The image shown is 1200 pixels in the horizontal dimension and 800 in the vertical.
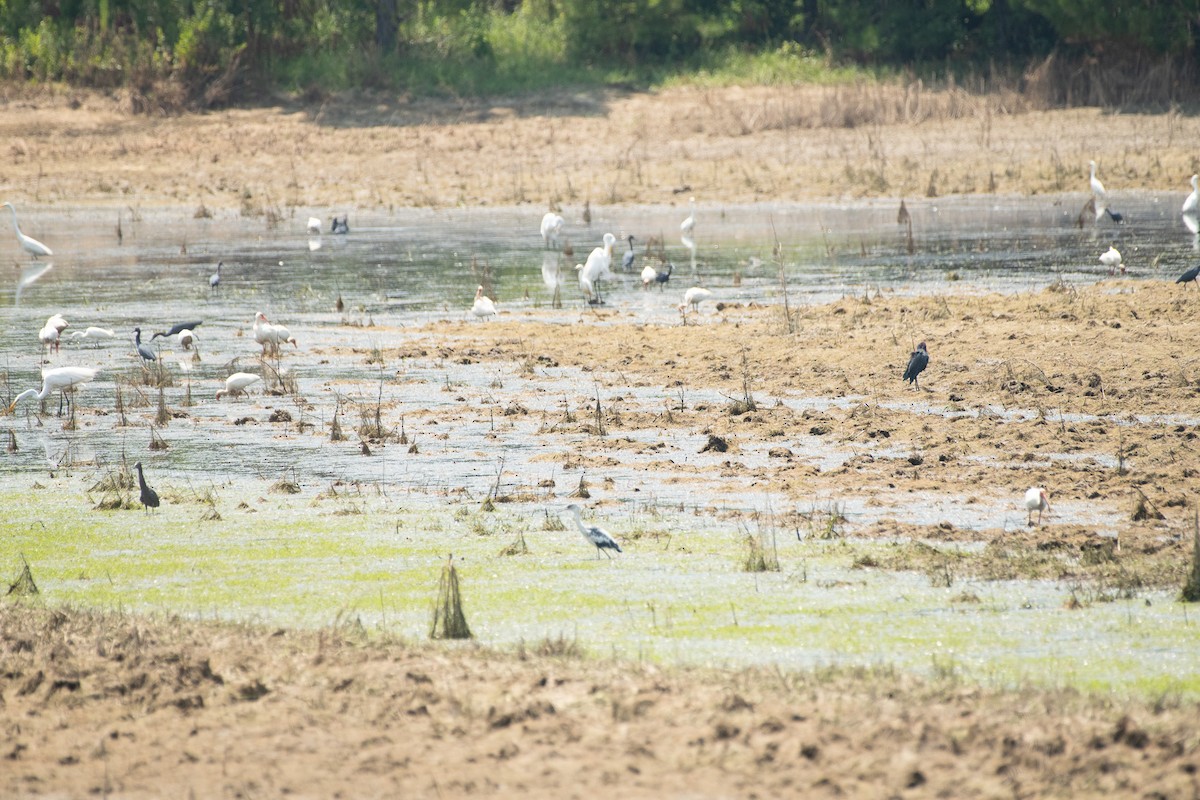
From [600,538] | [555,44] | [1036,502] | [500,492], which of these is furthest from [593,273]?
[555,44]

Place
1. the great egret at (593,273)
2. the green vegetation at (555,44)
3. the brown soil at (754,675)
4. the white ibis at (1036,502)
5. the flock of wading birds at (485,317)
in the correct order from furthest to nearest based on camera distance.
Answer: the green vegetation at (555,44)
the great egret at (593,273)
the flock of wading birds at (485,317)
the white ibis at (1036,502)
the brown soil at (754,675)

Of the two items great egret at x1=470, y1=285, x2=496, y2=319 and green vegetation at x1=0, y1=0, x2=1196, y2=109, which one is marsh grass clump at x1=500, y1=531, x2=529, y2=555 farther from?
green vegetation at x1=0, y1=0, x2=1196, y2=109

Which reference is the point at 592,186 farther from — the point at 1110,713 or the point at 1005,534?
the point at 1110,713

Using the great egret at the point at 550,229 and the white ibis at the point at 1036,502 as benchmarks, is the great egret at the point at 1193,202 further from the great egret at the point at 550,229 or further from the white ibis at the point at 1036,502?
the white ibis at the point at 1036,502

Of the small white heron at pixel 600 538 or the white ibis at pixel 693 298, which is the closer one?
the small white heron at pixel 600 538

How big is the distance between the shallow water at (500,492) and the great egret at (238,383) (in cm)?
18

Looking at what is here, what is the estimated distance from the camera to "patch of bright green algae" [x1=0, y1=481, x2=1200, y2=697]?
271 inches

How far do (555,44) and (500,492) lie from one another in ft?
119

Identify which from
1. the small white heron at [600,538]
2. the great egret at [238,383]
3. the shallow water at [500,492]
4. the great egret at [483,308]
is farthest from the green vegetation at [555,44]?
the small white heron at [600,538]

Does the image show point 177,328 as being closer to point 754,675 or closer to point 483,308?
point 483,308

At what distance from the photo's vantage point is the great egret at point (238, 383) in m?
13.6

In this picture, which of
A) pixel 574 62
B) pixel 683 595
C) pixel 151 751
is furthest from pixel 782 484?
pixel 574 62

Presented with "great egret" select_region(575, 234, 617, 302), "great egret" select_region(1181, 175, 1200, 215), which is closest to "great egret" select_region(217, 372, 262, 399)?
"great egret" select_region(575, 234, 617, 302)

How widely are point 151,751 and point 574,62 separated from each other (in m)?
39.2
